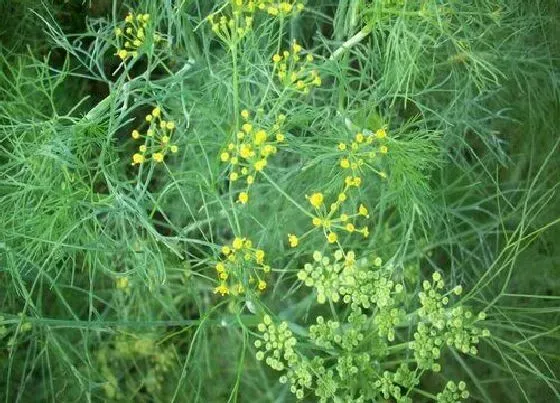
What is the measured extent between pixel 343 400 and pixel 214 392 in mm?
626

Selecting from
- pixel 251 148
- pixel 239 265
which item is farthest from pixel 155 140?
pixel 239 265

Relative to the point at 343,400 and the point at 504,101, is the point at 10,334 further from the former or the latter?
the point at 504,101

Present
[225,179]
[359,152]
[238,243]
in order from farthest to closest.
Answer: [225,179]
[359,152]
[238,243]

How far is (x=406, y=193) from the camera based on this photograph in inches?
70.6

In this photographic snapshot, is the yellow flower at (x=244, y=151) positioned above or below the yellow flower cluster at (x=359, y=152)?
above

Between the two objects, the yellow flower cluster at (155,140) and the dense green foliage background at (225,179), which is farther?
the dense green foliage background at (225,179)

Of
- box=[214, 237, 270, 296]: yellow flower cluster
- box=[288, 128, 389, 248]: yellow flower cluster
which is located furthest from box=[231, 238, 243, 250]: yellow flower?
box=[288, 128, 389, 248]: yellow flower cluster

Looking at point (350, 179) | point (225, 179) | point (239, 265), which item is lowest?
point (225, 179)

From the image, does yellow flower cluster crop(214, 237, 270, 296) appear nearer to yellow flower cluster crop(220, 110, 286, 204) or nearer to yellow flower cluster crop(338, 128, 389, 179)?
yellow flower cluster crop(220, 110, 286, 204)

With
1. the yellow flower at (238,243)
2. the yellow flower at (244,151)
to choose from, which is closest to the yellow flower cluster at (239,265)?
the yellow flower at (238,243)

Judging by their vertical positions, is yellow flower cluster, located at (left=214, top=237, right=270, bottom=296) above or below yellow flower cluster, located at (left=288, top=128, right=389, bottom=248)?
below

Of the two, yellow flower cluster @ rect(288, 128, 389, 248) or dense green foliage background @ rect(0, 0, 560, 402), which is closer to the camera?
yellow flower cluster @ rect(288, 128, 389, 248)

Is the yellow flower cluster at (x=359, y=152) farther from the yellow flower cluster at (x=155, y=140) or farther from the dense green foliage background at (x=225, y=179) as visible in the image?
the yellow flower cluster at (x=155, y=140)

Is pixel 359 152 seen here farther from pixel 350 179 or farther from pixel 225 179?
pixel 225 179
